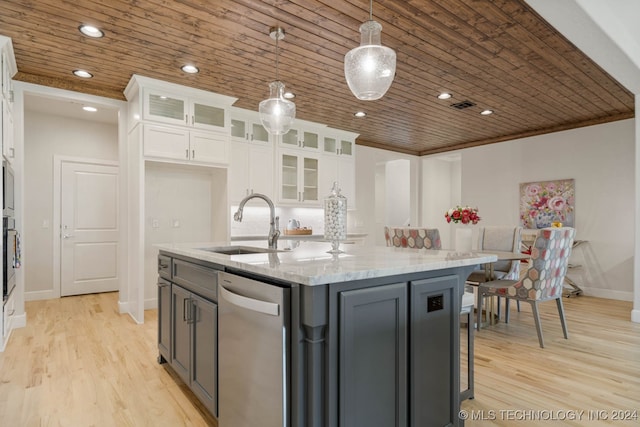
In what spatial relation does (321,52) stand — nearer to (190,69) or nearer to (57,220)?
(190,69)

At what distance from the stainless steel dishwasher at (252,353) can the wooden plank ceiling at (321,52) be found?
198 cm

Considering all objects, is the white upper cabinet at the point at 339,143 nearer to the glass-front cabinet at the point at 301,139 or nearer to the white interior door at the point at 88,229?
the glass-front cabinet at the point at 301,139

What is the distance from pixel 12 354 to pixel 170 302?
5.33 ft

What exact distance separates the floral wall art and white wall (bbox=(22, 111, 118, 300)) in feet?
22.5

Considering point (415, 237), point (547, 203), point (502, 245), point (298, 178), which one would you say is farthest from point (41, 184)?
point (547, 203)

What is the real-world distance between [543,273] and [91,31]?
4.11m

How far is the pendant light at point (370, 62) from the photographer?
2.01m

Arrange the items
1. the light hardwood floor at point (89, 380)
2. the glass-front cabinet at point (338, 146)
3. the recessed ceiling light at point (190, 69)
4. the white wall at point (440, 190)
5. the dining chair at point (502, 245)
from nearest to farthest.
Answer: the light hardwood floor at point (89, 380) < the recessed ceiling light at point (190, 69) < the dining chair at point (502, 245) < the glass-front cabinet at point (338, 146) < the white wall at point (440, 190)

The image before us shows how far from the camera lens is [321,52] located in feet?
10.4

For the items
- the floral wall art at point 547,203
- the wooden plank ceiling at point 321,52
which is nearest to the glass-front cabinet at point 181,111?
the wooden plank ceiling at point 321,52

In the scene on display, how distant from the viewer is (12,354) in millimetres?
2887

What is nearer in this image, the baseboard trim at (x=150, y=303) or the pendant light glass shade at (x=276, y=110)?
the pendant light glass shade at (x=276, y=110)

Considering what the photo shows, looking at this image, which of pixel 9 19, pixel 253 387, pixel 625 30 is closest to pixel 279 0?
pixel 9 19

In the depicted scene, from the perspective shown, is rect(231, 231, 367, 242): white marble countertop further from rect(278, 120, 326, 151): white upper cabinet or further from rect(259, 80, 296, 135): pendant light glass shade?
rect(259, 80, 296, 135): pendant light glass shade
